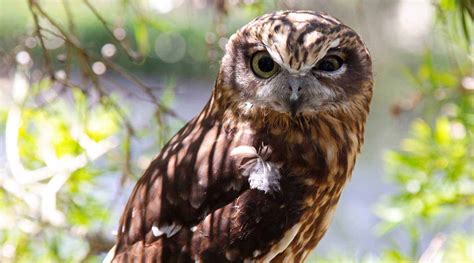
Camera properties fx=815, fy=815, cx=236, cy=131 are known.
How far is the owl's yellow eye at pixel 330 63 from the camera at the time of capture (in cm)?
168

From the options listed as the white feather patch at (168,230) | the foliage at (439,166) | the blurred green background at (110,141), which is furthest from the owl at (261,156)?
the foliage at (439,166)

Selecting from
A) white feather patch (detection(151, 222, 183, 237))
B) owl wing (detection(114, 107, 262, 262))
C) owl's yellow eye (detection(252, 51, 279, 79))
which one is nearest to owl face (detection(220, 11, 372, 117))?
owl's yellow eye (detection(252, 51, 279, 79))

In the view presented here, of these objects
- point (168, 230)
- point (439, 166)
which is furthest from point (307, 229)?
point (439, 166)

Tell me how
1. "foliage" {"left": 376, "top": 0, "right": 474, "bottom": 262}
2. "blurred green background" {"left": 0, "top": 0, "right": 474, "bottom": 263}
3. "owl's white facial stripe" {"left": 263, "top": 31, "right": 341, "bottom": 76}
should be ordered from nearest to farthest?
1. "owl's white facial stripe" {"left": 263, "top": 31, "right": 341, "bottom": 76}
2. "blurred green background" {"left": 0, "top": 0, "right": 474, "bottom": 263}
3. "foliage" {"left": 376, "top": 0, "right": 474, "bottom": 262}

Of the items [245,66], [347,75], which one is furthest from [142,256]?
[347,75]

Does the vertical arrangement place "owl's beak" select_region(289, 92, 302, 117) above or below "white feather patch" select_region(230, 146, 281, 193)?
above

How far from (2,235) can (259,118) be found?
1039 millimetres

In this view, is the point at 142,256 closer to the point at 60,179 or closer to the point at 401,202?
the point at 60,179

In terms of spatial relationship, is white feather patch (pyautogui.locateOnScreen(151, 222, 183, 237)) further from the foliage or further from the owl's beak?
the foliage

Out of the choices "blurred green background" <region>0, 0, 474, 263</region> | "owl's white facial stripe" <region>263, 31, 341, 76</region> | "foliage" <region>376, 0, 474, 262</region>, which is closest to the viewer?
"owl's white facial stripe" <region>263, 31, 341, 76</region>

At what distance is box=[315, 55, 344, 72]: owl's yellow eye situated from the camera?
5.51 feet

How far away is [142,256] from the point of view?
5.69ft

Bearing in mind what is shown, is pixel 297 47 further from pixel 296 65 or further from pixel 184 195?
pixel 184 195

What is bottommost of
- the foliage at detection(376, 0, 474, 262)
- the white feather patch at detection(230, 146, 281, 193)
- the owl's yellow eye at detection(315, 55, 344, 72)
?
the foliage at detection(376, 0, 474, 262)
